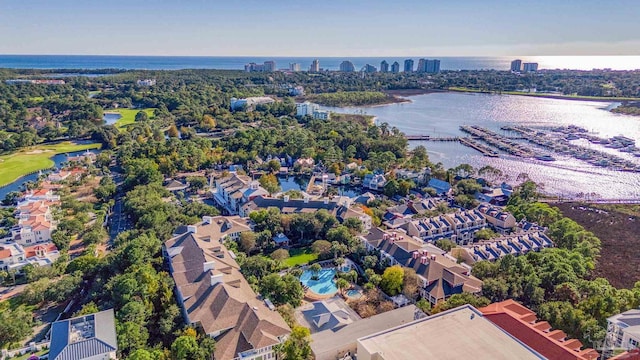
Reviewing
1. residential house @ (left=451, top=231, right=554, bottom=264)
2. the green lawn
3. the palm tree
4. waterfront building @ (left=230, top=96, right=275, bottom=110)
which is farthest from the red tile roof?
waterfront building @ (left=230, top=96, right=275, bottom=110)

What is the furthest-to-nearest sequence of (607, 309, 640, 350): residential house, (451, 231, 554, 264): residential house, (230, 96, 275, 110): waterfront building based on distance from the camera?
1. (230, 96, 275, 110): waterfront building
2. (451, 231, 554, 264): residential house
3. (607, 309, 640, 350): residential house

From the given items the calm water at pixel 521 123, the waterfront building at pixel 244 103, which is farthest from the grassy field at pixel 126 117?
the calm water at pixel 521 123

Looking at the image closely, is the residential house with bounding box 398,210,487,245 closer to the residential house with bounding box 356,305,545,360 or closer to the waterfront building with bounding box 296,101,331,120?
the residential house with bounding box 356,305,545,360

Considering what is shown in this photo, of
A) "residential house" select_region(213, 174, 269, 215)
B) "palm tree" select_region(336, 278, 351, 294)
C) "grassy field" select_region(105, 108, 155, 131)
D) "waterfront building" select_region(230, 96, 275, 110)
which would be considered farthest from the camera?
"waterfront building" select_region(230, 96, 275, 110)

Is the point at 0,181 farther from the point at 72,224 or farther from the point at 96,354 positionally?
the point at 96,354

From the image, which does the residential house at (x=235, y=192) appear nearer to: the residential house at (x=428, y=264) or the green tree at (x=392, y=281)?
the residential house at (x=428, y=264)

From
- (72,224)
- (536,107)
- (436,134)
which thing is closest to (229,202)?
(72,224)
